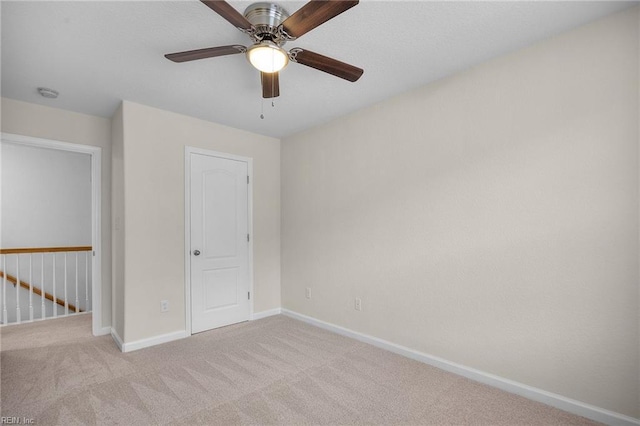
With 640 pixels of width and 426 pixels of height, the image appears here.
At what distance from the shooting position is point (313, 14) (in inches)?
58.3

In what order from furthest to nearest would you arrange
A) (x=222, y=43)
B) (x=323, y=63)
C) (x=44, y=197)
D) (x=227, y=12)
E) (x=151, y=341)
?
(x=44, y=197), (x=151, y=341), (x=222, y=43), (x=323, y=63), (x=227, y=12)

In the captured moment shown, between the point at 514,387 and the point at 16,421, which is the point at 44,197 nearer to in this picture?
the point at 16,421

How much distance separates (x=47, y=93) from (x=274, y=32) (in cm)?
245

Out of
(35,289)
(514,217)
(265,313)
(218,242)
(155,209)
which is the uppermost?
(155,209)

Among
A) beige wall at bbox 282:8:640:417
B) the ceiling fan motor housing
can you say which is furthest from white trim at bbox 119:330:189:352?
the ceiling fan motor housing

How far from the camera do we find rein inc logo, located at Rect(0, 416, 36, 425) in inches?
75.5

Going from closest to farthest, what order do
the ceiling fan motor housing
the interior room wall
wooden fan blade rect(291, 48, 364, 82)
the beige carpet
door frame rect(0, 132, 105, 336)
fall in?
the ceiling fan motor housing
wooden fan blade rect(291, 48, 364, 82)
the beige carpet
door frame rect(0, 132, 105, 336)
the interior room wall

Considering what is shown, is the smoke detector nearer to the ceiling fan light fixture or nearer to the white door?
the white door

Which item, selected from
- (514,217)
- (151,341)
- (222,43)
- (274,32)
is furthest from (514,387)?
(151,341)

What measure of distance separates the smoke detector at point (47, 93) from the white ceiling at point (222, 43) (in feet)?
0.20

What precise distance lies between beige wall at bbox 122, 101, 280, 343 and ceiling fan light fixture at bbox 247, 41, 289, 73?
1.91 m

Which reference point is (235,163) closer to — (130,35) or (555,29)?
(130,35)

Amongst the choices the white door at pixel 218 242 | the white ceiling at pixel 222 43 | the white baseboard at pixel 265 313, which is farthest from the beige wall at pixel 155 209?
A: the white baseboard at pixel 265 313

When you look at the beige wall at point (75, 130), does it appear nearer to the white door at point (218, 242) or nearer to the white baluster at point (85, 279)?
the white door at point (218, 242)
